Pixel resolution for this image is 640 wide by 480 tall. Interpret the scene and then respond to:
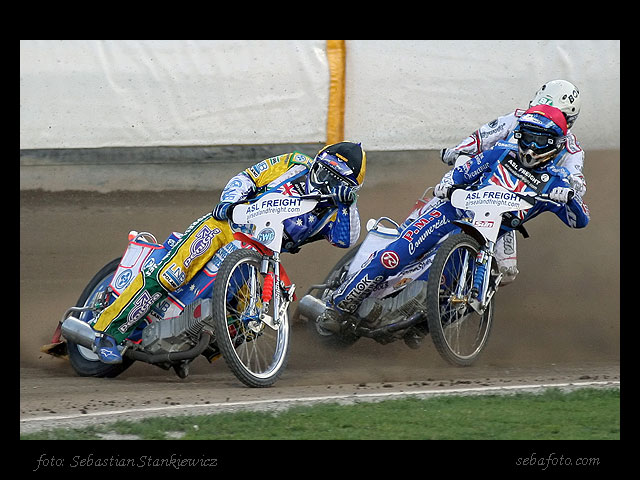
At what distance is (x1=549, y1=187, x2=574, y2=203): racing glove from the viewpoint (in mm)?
7980

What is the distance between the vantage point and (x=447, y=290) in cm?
809

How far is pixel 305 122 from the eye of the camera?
40.9 feet

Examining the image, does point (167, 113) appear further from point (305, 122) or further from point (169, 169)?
point (305, 122)

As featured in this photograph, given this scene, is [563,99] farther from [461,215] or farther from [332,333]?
[332,333]

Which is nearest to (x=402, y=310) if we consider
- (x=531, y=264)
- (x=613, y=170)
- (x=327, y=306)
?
(x=327, y=306)

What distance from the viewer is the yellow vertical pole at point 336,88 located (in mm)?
12414

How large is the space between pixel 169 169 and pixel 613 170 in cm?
538

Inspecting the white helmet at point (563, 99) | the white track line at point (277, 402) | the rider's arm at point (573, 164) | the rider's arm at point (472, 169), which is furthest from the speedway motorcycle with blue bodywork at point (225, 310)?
the white helmet at point (563, 99)

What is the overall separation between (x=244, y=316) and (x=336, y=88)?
569cm

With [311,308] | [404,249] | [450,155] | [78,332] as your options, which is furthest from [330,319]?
[78,332]

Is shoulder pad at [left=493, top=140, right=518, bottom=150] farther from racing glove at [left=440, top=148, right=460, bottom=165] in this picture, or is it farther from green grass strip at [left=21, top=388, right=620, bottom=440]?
green grass strip at [left=21, top=388, right=620, bottom=440]

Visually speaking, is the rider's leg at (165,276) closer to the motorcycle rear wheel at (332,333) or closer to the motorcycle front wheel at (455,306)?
the motorcycle rear wheel at (332,333)

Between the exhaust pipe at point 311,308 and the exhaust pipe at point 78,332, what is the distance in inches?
71.0

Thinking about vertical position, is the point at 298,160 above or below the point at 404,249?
above
